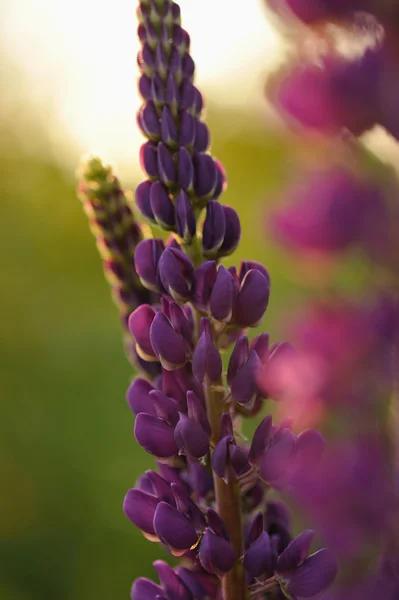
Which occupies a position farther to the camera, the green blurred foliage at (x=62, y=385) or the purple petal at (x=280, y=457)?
the green blurred foliage at (x=62, y=385)

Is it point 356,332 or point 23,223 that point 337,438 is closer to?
point 356,332

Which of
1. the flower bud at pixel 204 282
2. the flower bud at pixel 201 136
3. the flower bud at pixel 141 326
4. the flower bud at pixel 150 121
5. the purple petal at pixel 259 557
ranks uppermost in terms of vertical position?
the flower bud at pixel 150 121

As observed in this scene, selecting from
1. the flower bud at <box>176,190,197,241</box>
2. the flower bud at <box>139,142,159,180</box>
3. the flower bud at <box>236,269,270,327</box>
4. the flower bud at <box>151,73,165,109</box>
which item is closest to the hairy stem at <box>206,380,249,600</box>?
the flower bud at <box>236,269,270,327</box>

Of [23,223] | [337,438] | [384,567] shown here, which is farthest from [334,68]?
[23,223]

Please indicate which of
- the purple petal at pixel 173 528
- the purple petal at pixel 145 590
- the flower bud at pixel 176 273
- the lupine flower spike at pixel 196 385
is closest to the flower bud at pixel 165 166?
the lupine flower spike at pixel 196 385

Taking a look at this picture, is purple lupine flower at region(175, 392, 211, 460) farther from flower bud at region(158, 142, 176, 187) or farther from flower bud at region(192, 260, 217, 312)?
flower bud at region(158, 142, 176, 187)

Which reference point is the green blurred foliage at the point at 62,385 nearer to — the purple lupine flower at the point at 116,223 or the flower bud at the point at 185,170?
the purple lupine flower at the point at 116,223
